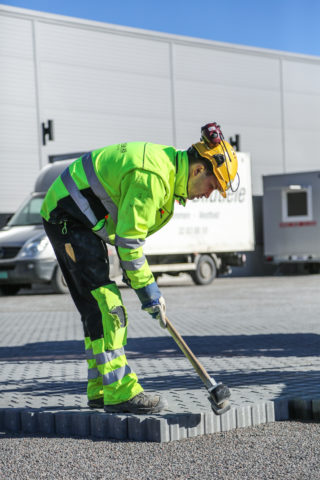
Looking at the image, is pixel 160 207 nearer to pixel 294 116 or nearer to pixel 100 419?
pixel 100 419

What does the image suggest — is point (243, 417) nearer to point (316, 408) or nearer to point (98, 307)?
point (316, 408)

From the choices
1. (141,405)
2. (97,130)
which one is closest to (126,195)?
(141,405)

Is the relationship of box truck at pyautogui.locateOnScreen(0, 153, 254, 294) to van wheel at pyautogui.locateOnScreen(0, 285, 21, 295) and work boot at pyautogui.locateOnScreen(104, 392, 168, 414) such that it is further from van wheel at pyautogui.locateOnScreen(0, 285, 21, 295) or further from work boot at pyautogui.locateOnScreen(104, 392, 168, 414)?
work boot at pyautogui.locateOnScreen(104, 392, 168, 414)

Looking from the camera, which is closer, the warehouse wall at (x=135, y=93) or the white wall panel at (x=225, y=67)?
the warehouse wall at (x=135, y=93)

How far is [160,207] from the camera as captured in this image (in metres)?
4.99

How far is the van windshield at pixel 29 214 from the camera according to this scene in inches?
749

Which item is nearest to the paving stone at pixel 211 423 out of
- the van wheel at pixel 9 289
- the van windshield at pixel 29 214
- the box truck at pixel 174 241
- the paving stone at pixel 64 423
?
the paving stone at pixel 64 423

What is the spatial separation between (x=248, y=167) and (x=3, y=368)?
17.2 m

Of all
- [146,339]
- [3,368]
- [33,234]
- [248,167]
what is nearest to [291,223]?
[248,167]

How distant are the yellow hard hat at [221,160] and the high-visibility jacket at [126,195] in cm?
13

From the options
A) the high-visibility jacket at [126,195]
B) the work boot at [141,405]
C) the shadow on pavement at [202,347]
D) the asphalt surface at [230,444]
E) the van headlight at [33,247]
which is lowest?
the shadow on pavement at [202,347]

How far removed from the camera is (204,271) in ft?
72.8

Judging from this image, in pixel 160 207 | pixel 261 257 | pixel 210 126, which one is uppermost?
pixel 210 126

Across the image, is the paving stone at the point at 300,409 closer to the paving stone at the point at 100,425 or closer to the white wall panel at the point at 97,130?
the paving stone at the point at 100,425
